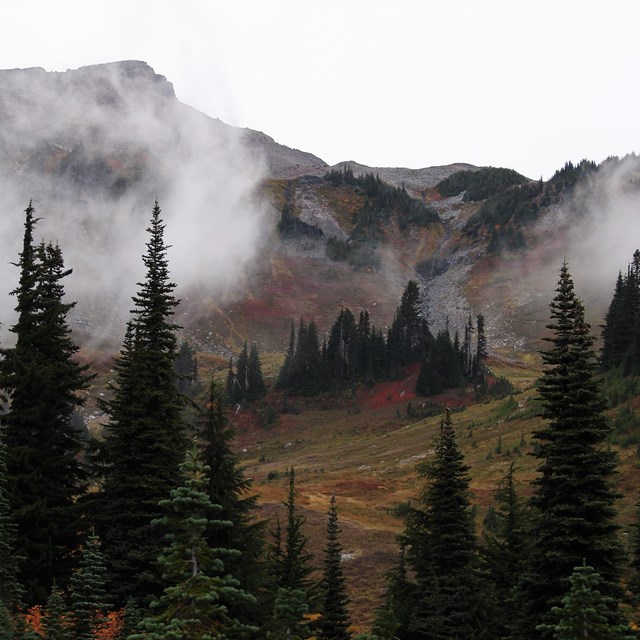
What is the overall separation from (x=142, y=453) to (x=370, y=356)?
328ft

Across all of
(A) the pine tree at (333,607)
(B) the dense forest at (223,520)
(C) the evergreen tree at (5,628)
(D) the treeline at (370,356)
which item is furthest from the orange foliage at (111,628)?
(D) the treeline at (370,356)

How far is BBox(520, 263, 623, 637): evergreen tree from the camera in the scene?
16.4m

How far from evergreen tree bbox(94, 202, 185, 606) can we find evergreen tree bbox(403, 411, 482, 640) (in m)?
9.25

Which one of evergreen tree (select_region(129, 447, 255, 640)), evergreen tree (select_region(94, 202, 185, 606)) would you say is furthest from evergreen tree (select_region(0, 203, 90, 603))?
evergreen tree (select_region(129, 447, 255, 640))

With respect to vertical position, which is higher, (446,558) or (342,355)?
(446,558)

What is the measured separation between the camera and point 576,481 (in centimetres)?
1656

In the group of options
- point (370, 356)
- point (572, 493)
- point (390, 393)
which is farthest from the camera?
point (370, 356)

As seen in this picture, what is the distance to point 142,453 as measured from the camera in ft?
74.0

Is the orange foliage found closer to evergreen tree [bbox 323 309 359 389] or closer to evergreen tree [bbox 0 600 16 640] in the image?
evergreen tree [bbox 0 600 16 640]

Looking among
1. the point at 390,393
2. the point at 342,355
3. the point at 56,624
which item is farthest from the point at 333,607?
the point at 342,355

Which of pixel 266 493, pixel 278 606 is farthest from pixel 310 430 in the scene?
pixel 278 606

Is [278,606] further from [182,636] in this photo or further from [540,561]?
[540,561]

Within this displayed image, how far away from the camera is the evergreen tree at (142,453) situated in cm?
2081

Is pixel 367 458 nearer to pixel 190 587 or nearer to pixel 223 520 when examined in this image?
pixel 223 520
